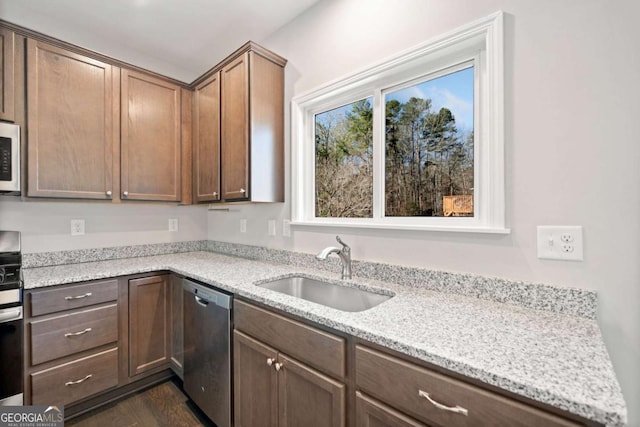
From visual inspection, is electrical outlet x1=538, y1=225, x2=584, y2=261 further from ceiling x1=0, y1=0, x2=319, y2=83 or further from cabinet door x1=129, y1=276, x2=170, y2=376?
cabinet door x1=129, y1=276, x2=170, y2=376

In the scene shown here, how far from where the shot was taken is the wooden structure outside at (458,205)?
1.42 m

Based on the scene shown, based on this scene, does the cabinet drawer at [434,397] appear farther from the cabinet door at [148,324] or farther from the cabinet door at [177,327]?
the cabinet door at [148,324]

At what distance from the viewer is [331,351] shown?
104 cm

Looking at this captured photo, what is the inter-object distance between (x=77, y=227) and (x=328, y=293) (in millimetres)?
1969

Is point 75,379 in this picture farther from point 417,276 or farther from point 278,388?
point 417,276

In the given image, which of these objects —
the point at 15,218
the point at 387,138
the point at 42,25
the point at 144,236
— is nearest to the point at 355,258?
the point at 387,138

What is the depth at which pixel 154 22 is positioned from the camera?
2098 millimetres

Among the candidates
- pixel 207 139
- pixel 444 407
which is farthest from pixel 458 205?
pixel 207 139

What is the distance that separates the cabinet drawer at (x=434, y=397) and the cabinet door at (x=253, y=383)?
1.64 ft

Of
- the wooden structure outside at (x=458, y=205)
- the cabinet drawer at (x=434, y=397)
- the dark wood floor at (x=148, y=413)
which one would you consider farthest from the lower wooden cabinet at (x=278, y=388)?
the wooden structure outside at (x=458, y=205)

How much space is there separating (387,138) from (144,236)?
218cm

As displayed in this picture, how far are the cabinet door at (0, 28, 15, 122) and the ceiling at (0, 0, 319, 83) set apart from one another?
0.39 metres

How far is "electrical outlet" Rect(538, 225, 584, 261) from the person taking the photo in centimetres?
107

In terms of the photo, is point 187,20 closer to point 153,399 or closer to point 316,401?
point 316,401
